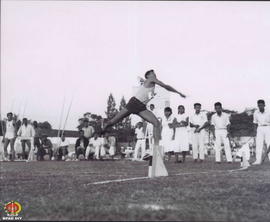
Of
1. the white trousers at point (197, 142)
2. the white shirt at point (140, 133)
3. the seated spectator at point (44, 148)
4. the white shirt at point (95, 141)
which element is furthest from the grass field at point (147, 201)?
the white shirt at point (95, 141)

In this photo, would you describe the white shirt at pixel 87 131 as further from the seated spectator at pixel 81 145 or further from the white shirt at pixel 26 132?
the white shirt at pixel 26 132

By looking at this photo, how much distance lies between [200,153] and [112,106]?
93.4 m

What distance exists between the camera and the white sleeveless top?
7.10 m

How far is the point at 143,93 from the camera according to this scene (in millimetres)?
7145

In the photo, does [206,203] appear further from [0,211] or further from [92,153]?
[92,153]

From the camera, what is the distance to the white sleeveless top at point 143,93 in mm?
7101

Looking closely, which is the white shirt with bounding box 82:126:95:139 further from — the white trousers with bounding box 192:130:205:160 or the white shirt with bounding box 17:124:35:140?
the white trousers with bounding box 192:130:205:160

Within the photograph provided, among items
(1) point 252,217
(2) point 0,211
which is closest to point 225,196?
(1) point 252,217

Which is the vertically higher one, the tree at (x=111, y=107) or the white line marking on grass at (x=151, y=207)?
the tree at (x=111, y=107)

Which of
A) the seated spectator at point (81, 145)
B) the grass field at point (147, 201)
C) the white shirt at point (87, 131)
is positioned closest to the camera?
the grass field at point (147, 201)

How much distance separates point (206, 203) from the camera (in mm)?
4031

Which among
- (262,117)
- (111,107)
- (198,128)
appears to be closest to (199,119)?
(198,128)

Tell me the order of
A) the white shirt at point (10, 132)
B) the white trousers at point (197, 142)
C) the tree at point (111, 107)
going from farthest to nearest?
the tree at point (111, 107)
the white shirt at point (10, 132)
the white trousers at point (197, 142)

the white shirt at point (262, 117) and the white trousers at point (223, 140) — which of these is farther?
the white trousers at point (223, 140)
